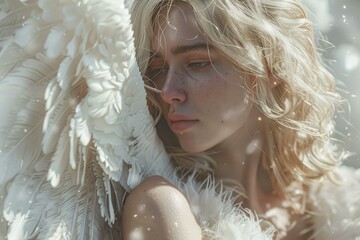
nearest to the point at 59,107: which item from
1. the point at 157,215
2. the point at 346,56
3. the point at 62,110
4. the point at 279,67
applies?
the point at 62,110

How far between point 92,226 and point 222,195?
1.05 ft

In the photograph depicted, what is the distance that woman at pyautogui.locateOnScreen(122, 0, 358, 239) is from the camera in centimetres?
135

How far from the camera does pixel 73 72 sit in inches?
46.3

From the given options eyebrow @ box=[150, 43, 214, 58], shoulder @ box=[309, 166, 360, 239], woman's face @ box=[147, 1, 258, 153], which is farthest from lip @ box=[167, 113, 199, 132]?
shoulder @ box=[309, 166, 360, 239]

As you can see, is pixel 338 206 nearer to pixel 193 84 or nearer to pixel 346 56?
pixel 193 84

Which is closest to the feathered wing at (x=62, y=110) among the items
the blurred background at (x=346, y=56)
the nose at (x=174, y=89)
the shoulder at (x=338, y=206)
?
the nose at (x=174, y=89)

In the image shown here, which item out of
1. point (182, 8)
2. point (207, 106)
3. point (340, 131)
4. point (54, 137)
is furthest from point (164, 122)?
point (340, 131)

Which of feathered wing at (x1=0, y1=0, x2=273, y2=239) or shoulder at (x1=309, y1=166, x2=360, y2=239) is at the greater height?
feathered wing at (x1=0, y1=0, x2=273, y2=239)

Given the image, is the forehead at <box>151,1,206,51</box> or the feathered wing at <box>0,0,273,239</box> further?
the forehead at <box>151,1,206,51</box>

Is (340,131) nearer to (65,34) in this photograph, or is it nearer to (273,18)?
(273,18)

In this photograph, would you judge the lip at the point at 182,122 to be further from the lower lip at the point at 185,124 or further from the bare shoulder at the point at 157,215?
the bare shoulder at the point at 157,215

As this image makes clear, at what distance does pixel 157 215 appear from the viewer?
1.20m

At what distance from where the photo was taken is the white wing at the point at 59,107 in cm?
116

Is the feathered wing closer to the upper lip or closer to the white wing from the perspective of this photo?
the white wing
